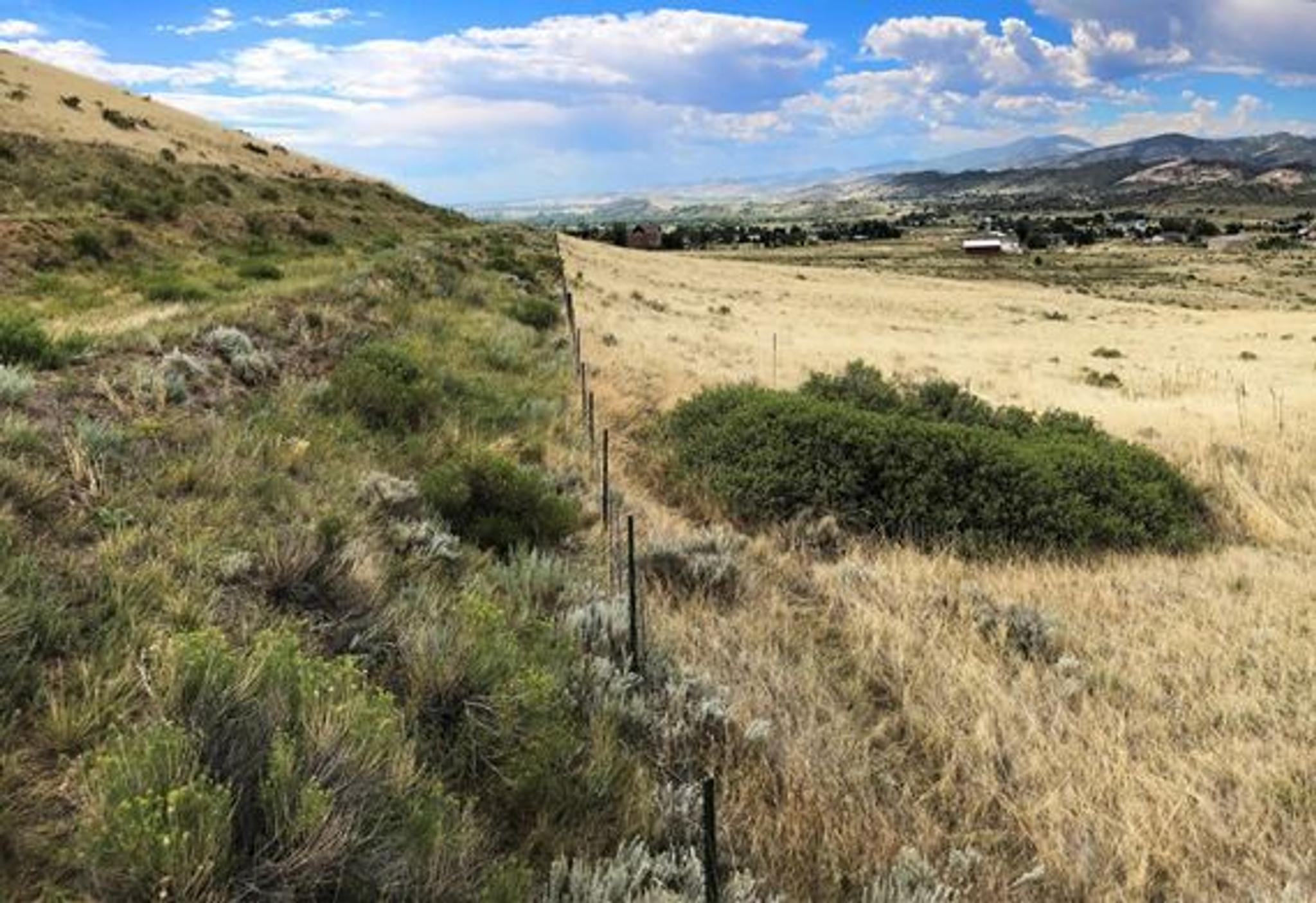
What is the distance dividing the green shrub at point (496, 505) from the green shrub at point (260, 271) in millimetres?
13043

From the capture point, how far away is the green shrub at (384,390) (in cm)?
1007

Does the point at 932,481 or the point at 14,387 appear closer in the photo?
the point at 14,387

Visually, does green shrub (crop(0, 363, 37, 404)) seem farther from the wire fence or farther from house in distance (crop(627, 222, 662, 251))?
house in distance (crop(627, 222, 662, 251))

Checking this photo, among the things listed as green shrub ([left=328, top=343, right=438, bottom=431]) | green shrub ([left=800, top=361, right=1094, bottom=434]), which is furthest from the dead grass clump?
green shrub ([left=800, top=361, right=1094, bottom=434])

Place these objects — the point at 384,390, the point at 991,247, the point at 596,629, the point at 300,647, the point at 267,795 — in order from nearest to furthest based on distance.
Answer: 1. the point at 267,795
2. the point at 300,647
3. the point at 596,629
4. the point at 384,390
5. the point at 991,247

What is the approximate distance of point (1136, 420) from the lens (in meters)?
18.0

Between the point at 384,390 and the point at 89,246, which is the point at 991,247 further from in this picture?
the point at 384,390

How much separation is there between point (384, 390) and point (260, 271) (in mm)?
11773

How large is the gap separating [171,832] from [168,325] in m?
9.40

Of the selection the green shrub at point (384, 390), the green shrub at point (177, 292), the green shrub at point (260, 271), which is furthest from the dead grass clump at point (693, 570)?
the green shrub at point (260, 271)

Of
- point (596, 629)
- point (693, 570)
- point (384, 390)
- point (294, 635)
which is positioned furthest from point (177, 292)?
point (294, 635)

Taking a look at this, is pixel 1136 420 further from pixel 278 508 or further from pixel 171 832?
pixel 171 832

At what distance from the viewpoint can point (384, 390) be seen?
33.7 ft

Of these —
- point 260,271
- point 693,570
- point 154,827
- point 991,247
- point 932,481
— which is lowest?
point 991,247
